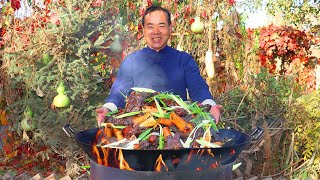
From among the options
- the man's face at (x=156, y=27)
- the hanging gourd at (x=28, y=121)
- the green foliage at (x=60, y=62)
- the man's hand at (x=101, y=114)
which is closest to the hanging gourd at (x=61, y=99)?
the green foliage at (x=60, y=62)

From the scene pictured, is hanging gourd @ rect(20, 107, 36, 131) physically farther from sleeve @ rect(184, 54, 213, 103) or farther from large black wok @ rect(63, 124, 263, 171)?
large black wok @ rect(63, 124, 263, 171)

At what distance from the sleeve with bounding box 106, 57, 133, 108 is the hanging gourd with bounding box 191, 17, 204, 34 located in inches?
87.0

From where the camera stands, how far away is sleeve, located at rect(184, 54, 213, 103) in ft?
9.45

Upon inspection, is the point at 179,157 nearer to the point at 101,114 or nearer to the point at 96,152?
the point at 96,152

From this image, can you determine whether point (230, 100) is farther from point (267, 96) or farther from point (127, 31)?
point (127, 31)

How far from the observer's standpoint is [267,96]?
4.69 m

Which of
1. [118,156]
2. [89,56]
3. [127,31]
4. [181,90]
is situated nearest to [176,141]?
[118,156]

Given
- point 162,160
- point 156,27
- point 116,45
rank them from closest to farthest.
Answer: point 162,160
point 156,27
point 116,45

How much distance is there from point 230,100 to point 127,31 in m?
1.61

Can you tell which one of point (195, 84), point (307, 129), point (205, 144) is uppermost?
point (195, 84)

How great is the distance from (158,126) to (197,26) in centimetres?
318

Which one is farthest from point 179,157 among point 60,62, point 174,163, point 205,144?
point 60,62

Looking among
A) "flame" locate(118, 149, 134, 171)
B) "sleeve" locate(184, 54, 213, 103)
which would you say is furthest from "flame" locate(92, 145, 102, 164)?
"sleeve" locate(184, 54, 213, 103)

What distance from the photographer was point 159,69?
301 centimetres
